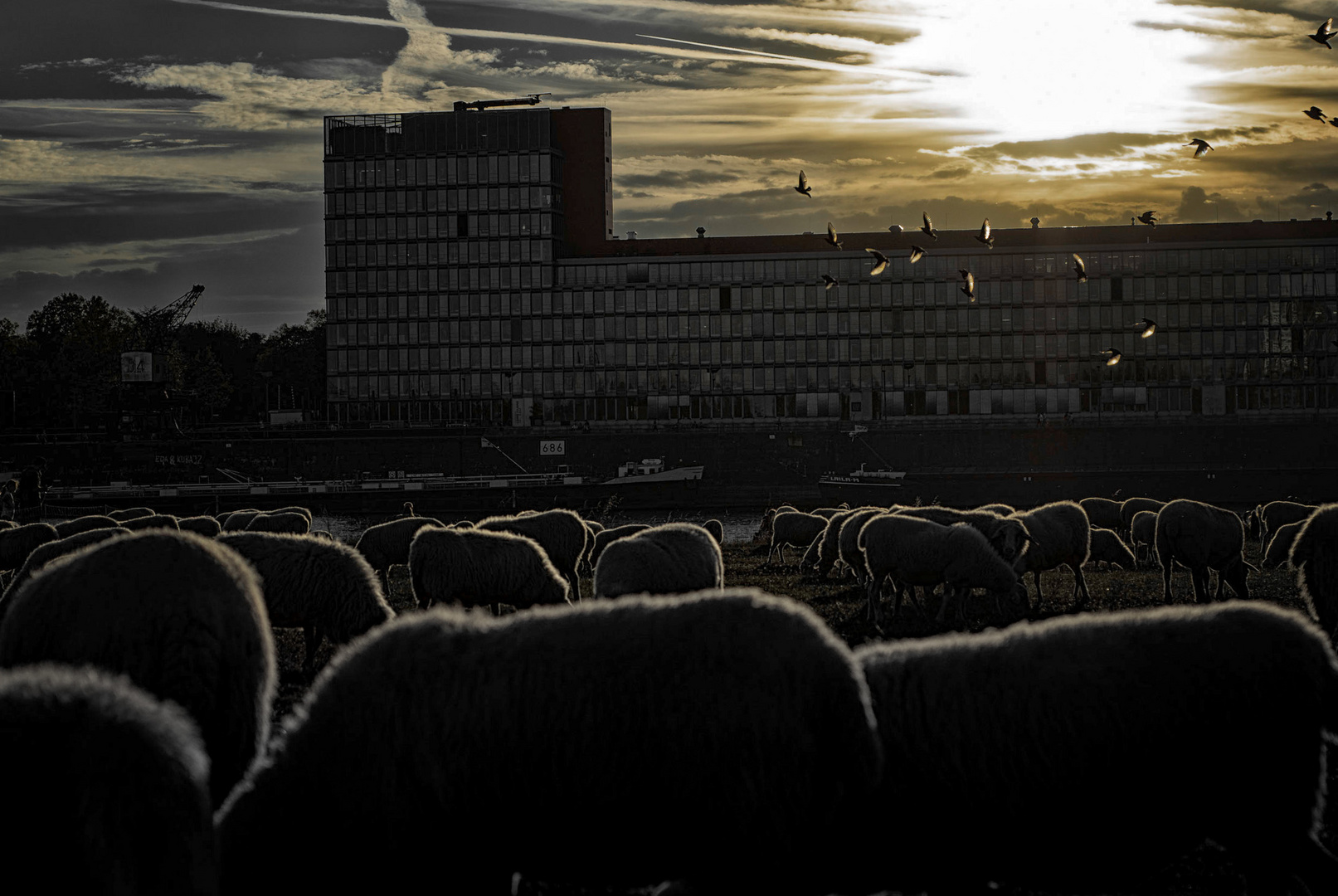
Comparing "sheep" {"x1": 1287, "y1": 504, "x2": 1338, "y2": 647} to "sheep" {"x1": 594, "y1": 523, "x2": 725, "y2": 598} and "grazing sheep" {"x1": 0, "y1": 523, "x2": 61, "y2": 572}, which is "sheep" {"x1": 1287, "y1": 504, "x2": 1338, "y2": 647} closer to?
"sheep" {"x1": 594, "y1": 523, "x2": 725, "y2": 598}

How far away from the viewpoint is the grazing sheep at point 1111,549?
1123 inches

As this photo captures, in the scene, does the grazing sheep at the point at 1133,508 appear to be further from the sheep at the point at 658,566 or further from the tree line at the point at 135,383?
the tree line at the point at 135,383

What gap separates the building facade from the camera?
129000 millimetres

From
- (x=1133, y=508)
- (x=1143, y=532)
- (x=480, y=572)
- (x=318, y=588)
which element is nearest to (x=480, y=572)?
(x=480, y=572)

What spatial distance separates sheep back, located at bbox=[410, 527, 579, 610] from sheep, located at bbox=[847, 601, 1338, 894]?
403 inches

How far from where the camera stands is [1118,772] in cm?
642

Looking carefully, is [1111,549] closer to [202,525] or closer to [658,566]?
[658,566]

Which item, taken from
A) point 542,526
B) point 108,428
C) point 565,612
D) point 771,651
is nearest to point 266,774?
point 565,612

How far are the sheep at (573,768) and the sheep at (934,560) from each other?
12.8 metres

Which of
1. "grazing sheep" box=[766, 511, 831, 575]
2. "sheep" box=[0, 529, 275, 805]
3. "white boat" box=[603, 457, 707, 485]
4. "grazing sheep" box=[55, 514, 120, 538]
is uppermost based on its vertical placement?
"sheep" box=[0, 529, 275, 805]

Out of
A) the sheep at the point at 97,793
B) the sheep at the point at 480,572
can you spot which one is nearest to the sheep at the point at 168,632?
the sheep at the point at 97,793

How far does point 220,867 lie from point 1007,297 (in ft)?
432

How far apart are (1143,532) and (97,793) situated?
98.7 ft

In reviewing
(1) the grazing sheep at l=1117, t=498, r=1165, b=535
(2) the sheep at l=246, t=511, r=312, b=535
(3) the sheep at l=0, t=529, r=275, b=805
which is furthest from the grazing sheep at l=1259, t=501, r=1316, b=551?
(3) the sheep at l=0, t=529, r=275, b=805
